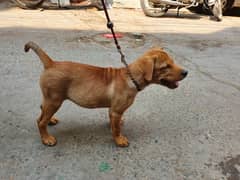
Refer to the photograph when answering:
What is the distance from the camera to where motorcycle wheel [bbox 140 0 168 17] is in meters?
6.96

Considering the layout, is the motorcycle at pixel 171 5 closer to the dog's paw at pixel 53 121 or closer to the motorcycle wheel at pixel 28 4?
the motorcycle wheel at pixel 28 4

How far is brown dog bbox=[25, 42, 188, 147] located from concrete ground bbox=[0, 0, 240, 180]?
334 millimetres

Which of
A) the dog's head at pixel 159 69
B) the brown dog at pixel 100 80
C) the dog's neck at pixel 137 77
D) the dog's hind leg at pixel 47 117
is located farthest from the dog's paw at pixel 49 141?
the dog's head at pixel 159 69

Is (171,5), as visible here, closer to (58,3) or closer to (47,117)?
(58,3)

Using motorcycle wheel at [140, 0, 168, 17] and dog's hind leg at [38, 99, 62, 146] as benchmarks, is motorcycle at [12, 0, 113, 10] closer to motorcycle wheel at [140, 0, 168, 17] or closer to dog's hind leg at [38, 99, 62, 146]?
motorcycle wheel at [140, 0, 168, 17]

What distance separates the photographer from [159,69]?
7.30 ft

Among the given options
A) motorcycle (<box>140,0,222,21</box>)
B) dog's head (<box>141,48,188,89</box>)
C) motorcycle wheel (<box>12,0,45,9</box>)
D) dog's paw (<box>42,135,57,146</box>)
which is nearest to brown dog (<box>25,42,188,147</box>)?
dog's head (<box>141,48,188,89</box>)

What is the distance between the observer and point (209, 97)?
3346 millimetres

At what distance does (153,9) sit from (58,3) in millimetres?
2248

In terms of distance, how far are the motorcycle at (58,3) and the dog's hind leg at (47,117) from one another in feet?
17.3

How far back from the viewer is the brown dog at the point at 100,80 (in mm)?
2203

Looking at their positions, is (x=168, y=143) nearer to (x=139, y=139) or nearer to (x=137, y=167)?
(x=139, y=139)

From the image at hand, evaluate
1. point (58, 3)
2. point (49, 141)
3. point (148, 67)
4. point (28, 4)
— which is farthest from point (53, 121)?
point (58, 3)

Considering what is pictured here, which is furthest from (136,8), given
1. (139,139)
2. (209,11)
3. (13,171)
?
(13,171)
